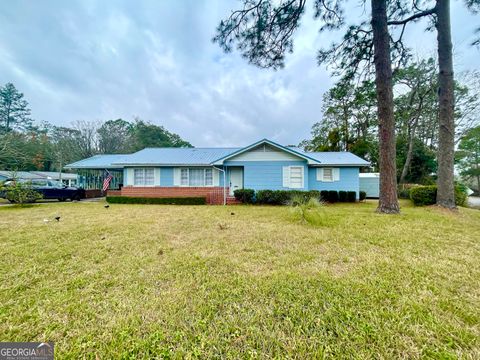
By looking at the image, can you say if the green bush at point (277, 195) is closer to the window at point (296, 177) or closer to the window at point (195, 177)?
the window at point (296, 177)

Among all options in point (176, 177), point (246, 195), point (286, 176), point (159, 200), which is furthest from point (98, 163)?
point (286, 176)

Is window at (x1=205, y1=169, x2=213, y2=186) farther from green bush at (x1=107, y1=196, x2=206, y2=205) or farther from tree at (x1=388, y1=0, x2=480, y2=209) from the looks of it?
tree at (x1=388, y1=0, x2=480, y2=209)

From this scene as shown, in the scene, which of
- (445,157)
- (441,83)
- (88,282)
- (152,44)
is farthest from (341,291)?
(152,44)

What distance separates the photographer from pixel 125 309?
7.43 feet

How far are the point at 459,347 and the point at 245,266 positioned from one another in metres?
2.54

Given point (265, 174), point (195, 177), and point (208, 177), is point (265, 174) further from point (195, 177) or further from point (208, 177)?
point (195, 177)

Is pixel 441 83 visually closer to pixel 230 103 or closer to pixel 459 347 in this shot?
pixel 459 347

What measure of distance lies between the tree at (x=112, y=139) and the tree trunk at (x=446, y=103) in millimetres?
36977

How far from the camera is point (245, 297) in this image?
2.46 m

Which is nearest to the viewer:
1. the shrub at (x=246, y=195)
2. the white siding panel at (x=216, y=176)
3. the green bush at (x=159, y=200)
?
the shrub at (x=246, y=195)

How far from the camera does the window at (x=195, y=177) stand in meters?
14.6

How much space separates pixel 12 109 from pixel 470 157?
77.4m

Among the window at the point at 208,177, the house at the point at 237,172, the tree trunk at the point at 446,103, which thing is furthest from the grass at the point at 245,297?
the window at the point at 208,177

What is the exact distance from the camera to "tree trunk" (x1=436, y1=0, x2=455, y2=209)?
8625mm
